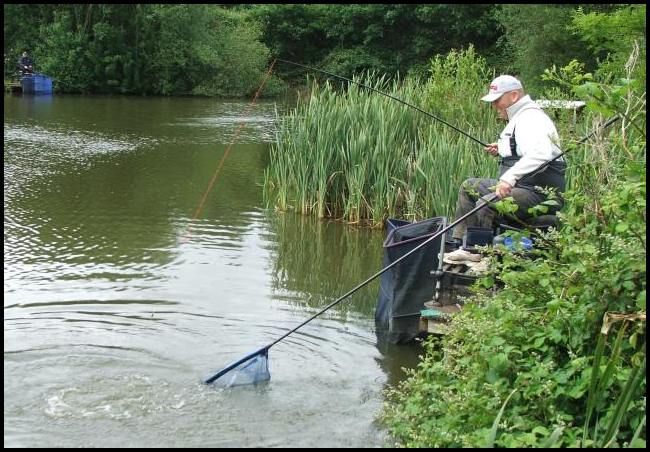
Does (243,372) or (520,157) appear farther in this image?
(520,157)

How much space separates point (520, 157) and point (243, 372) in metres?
2.56

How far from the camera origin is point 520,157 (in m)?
6.63

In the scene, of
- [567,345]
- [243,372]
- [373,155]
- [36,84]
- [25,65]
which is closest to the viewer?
[567,345]

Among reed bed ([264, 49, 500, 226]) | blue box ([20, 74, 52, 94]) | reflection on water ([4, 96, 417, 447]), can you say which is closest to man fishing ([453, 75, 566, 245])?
reflection on water ([4, 96, 417, 447])

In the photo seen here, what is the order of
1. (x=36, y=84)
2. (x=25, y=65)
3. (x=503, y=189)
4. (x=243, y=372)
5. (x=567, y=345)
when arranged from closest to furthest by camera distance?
(x=567, y=345) < (x=243, y=372) < (x=503, y=189) < (x=36, y=84) < (x=25, y=65)

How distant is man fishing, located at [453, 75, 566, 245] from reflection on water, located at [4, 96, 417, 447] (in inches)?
46.0

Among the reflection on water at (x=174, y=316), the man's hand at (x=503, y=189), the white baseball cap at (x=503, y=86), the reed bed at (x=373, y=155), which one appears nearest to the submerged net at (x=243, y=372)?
the reflection on water at (x=174, y=316)

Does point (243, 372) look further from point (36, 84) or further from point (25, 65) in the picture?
point (25, 65)

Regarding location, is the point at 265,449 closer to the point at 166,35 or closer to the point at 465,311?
the point at 465,311

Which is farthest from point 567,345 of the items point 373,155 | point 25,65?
point 25,65

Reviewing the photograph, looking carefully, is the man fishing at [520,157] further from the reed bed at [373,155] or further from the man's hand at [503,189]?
the reed bed at [373,155]

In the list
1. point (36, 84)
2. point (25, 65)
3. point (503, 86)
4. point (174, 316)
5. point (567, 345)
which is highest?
point (503, 86)

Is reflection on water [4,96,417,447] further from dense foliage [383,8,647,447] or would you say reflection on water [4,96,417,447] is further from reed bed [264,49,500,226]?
dense foliage [383,8,647,447]

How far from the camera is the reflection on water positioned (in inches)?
198
